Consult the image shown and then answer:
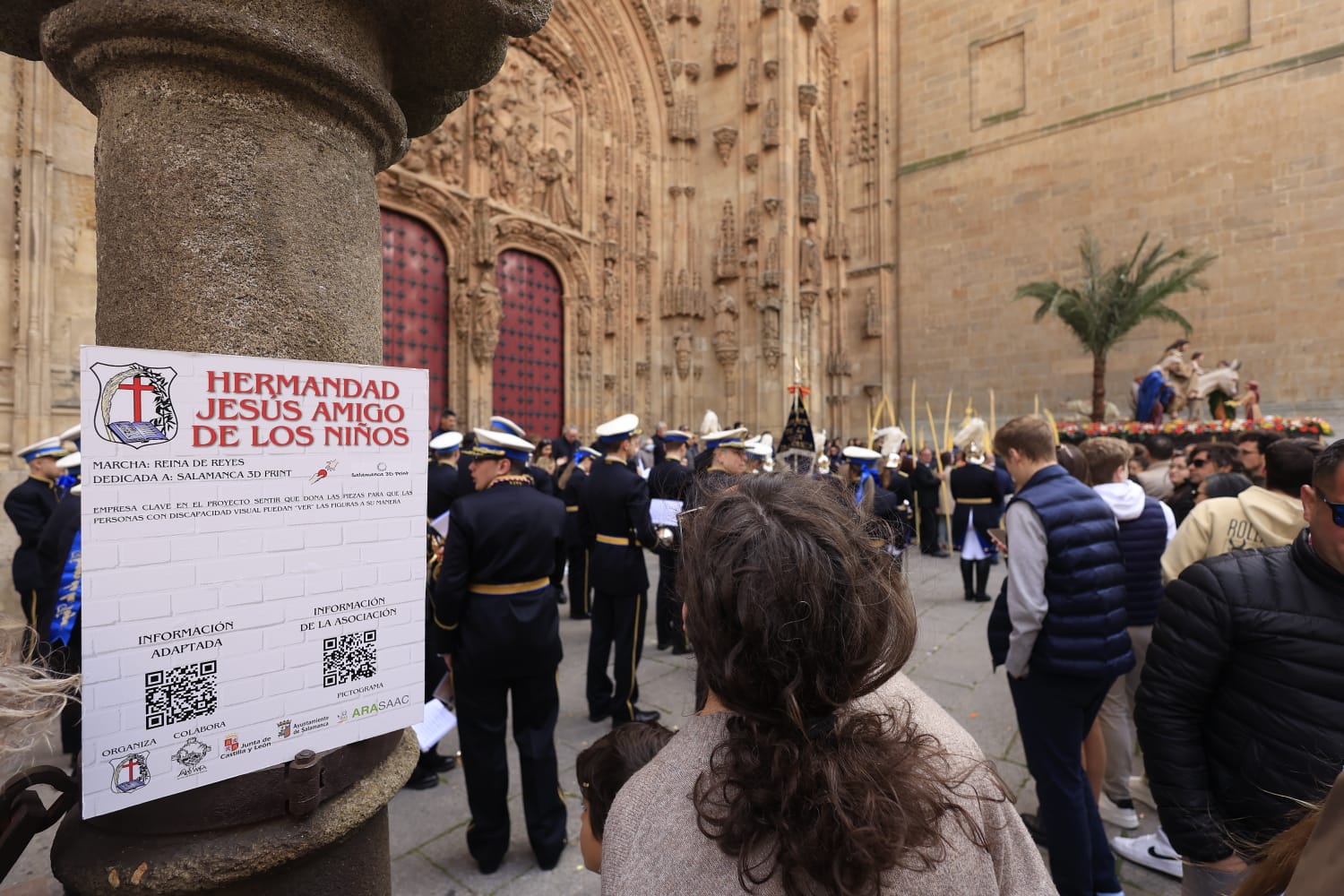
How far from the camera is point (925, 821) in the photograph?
77 cm

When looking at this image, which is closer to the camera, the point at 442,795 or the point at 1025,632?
the point at 1025,632

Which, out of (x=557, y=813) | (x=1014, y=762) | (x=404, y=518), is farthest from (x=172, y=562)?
(x=1014, y=762)

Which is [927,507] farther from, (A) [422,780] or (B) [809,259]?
(A) [422,780]

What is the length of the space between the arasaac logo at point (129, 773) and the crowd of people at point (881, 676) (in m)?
0.77

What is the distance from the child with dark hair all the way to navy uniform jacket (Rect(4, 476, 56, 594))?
4.93m

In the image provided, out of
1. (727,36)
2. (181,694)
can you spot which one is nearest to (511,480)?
(181,694)

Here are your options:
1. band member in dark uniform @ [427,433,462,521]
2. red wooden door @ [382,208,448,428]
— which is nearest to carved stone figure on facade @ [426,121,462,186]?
red wooden door @ [382,208,448,428]

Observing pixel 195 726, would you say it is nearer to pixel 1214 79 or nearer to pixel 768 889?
pixel 768 889

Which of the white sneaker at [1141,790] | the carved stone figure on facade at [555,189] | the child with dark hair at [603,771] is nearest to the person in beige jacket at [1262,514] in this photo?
the white sneaker at [1141,790]

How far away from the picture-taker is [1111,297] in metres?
13.8

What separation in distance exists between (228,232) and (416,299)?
1097 centimetres

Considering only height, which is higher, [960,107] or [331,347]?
[960,107]

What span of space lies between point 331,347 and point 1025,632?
8.78ft

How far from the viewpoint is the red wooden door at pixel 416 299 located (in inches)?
424
